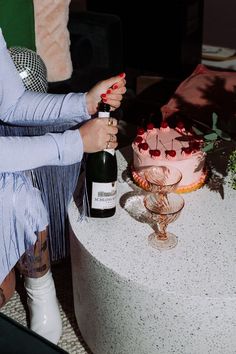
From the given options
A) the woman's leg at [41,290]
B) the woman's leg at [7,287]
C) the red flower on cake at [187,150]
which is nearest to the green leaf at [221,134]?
the red flower on cake at [187,150]

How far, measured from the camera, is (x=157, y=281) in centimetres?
149

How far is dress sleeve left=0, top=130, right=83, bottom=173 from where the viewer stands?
5.15 feet

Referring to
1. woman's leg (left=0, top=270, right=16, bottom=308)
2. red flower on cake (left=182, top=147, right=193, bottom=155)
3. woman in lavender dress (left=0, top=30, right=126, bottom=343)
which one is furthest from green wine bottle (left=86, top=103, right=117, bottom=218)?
woman's leg (left=0, top=270, right=16, bottom=308)

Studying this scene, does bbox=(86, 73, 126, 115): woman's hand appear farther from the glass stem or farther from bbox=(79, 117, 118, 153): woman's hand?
the glass stem

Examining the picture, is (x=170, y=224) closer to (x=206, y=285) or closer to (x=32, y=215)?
(x=206, y=285)

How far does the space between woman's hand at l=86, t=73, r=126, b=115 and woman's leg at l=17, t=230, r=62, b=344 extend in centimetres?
40

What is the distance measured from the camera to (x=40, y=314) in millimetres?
1889

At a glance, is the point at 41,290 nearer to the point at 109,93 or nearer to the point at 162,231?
the point at 162,231

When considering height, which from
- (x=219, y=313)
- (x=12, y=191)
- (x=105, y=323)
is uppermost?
(x=12, y=191)

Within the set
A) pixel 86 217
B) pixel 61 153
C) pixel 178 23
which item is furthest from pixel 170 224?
pixel 178 23

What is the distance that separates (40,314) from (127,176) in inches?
19.4

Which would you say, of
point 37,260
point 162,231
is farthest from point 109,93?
point 37,260

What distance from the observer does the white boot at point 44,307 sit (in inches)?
73.2

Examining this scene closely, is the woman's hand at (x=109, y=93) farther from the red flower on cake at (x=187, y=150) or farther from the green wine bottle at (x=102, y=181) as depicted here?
the red flower on cake at (x=187, y=150)
